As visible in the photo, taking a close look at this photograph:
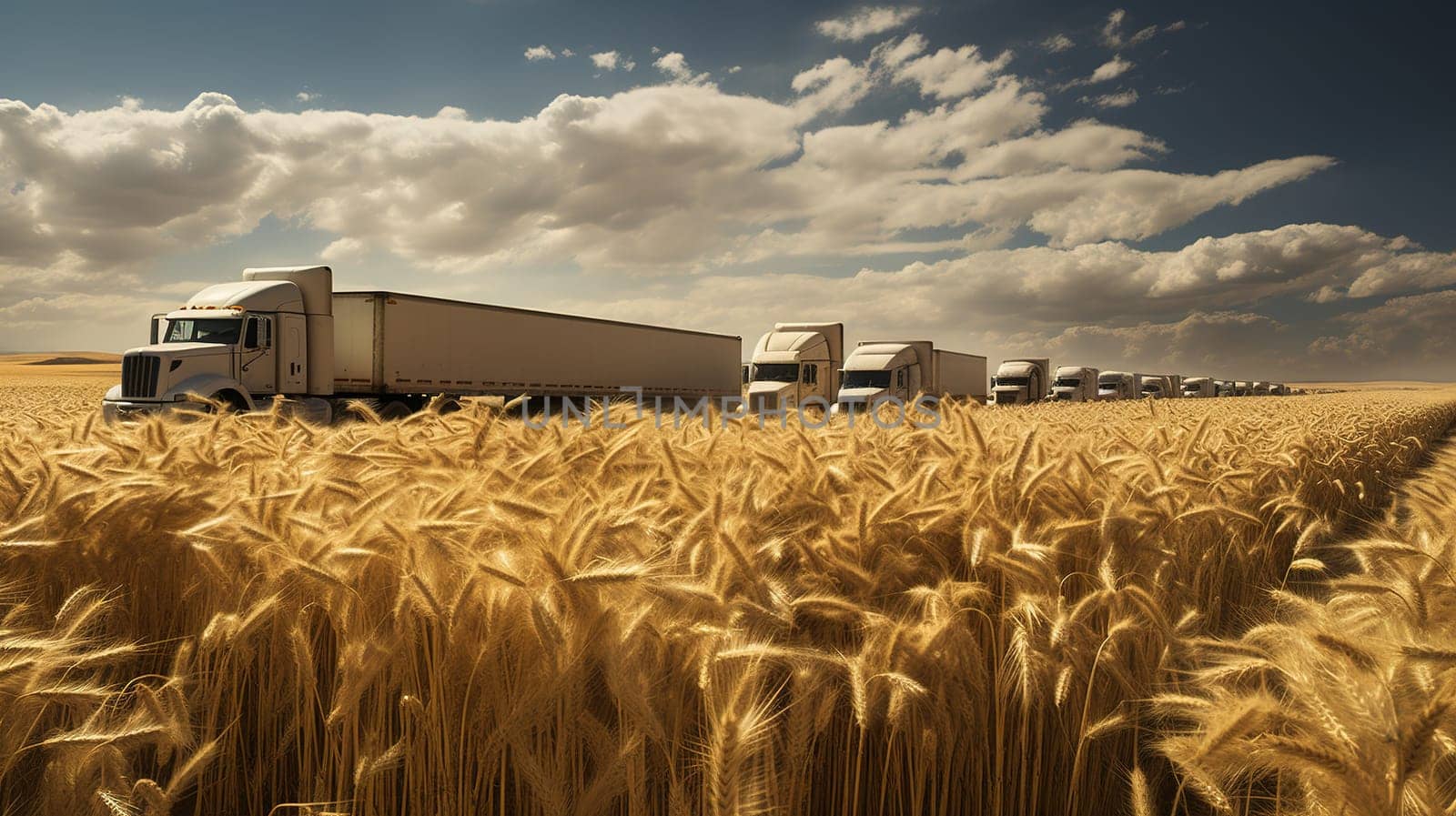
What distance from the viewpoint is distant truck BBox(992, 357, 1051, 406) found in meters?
42.8

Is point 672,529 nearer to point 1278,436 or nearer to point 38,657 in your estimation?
point 38,657

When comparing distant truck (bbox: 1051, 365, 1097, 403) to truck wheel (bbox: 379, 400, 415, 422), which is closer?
truck wheel (bbox: 379, 400, 415, 422)

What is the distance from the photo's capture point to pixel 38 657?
86.1 inches

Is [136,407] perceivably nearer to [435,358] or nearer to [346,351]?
[346,351]

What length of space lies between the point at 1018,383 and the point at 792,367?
21.0 meters

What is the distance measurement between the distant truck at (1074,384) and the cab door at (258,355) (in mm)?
40847

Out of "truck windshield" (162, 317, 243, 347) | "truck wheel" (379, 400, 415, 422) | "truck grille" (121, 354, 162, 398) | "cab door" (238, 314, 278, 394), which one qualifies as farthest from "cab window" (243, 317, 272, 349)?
"truck wheel" (379, 400, 415, 422)

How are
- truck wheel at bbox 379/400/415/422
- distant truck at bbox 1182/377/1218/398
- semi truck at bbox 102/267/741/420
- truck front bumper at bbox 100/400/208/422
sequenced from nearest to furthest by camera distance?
truck front bumper at bbox 100/400/208/422 < semi truck at bbox 102/267/741/420 < truck wheel at bbox 379/400/415/422 < distant truck at bbox 1182/377/1218/398

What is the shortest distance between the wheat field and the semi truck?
1078 cm

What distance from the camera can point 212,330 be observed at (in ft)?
56.7

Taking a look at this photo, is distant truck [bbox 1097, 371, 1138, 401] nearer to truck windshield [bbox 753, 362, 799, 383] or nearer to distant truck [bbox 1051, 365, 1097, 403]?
distant truck [bbox 1051, 365, 1097, 403]

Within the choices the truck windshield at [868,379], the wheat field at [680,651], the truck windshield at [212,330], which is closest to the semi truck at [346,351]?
the truck windshield at [212,330]

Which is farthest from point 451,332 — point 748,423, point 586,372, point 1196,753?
point 1196,753

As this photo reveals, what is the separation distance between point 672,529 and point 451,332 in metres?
20.4
